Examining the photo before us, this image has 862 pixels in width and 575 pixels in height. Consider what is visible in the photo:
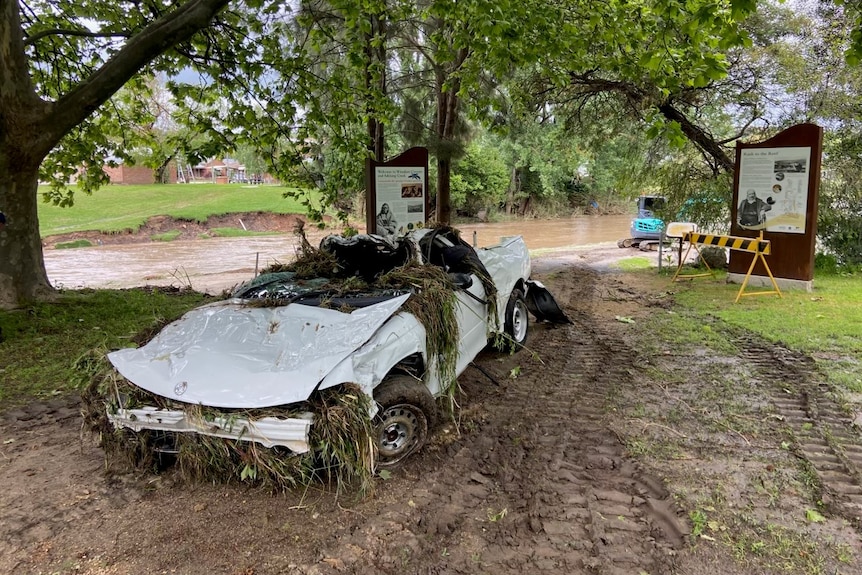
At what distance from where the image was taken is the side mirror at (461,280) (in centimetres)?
501

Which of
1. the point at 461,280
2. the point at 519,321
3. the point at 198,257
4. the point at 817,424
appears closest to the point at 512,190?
the point at 198,257

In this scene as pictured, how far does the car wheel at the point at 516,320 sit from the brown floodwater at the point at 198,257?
2.56 metres

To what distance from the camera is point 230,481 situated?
3615mm

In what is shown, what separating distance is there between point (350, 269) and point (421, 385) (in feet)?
7.17

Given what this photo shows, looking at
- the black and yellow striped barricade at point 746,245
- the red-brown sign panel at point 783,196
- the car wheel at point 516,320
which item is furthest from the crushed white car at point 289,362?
the red-brown sign panel at point 783,196

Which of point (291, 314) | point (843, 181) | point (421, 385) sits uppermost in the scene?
point (843, 181)

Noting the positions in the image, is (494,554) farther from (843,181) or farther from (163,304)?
(843,181)

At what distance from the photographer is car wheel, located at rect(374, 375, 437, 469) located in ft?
12.1

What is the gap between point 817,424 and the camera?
14.9 ft

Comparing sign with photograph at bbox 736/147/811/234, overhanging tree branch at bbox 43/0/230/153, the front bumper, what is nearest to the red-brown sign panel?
sign with photograph at bbox 736/147/811/234

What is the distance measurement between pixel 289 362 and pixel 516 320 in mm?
3783

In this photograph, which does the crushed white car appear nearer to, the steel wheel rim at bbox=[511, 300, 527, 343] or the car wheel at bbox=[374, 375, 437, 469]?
the car wheel at bbox=[374, 375, 437, 469]

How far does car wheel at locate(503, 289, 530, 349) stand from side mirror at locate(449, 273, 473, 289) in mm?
1494

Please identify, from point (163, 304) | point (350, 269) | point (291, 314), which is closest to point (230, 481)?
point (291, 314)
